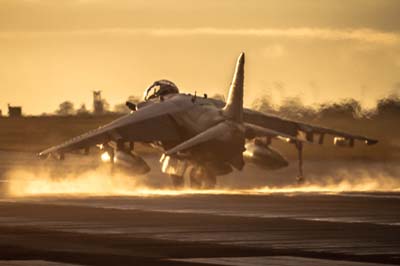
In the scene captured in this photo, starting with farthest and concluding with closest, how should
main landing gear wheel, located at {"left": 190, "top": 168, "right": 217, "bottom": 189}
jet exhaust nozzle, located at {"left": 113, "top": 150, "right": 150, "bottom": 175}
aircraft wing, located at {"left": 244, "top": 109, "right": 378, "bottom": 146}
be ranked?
aircraft wing, located at {"left": 244, "top": 109, "right": 378, "bottom": 146} < main landing gear wheel, located at {"left": 190, "top": 168, "right": 217, "bottom": 189} < jet exhaust nozzle, located at {"left": 113, "top": 150, "right": 150, "bottom": 175}

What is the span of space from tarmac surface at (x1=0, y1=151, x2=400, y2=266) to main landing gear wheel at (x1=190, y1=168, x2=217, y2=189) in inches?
248

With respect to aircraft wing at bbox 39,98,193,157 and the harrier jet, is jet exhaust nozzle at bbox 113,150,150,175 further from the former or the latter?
aircraft wing at bbox 39,98,193,157

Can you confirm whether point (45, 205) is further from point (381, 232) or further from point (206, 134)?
point (381, 232)

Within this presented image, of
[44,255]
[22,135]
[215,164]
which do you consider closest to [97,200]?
[215,164]

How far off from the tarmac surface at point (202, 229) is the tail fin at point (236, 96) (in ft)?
12.4

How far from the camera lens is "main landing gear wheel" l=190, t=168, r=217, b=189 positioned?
58594mm

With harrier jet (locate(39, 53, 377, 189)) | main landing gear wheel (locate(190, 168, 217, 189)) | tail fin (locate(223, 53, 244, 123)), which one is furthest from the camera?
main landing gear wheel (locate(190, 168, 217, 189))

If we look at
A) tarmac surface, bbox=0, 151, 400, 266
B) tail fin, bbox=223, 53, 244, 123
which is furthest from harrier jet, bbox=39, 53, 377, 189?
tarmac surface, bbox=0, 151, 400, 266

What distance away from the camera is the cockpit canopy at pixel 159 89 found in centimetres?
6212

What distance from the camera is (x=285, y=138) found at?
5353 cm

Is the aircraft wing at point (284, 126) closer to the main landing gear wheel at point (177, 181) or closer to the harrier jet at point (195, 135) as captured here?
the harrier jet at point (195, 135)

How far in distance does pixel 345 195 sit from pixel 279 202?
A: 4.77 meters

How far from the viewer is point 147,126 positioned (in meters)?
59.8

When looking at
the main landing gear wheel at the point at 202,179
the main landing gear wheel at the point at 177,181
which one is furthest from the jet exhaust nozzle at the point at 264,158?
the main landing gear wheel at the point at 177,181
